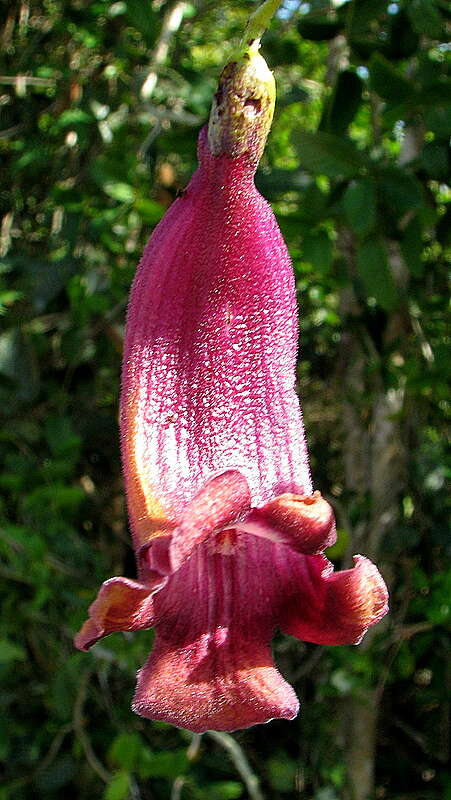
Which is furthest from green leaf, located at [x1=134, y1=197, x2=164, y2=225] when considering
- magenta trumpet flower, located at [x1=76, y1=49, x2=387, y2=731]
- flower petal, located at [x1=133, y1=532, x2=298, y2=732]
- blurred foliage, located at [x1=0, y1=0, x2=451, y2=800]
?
flower petal, located at [x1=133, y1=532, x2=298, y2=732]

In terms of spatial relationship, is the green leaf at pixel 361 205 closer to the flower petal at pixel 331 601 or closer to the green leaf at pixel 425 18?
the green leaf at pixel 425 18

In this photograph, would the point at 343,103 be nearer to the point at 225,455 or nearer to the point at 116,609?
the point at 225,455

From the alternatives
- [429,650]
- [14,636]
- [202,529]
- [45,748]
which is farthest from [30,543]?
[202,529]

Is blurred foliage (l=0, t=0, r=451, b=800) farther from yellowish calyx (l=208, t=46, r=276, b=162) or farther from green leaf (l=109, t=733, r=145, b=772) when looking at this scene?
yellowish calyx (l=208, t=46, r=276, b=162)

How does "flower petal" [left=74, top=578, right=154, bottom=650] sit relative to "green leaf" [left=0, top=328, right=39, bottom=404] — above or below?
above

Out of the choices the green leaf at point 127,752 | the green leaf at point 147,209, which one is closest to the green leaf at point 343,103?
the green leaf at point 147,209

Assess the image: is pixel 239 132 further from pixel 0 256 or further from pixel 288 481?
pixel 0 256
